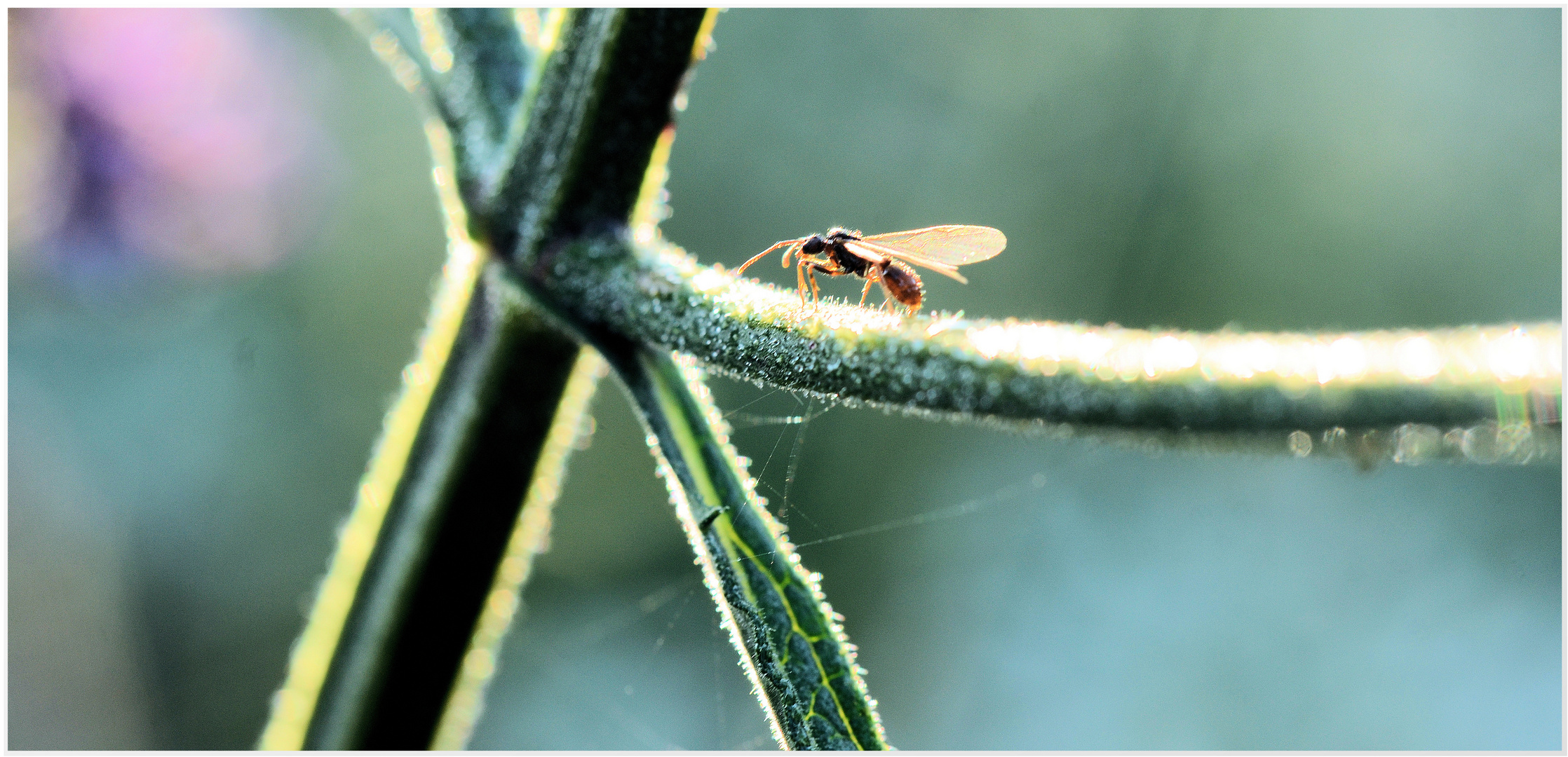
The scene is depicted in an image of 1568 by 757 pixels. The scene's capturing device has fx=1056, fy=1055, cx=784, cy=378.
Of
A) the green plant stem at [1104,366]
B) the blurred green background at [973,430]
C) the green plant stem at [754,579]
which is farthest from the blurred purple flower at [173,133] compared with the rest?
the green plant stem at [1104,366]

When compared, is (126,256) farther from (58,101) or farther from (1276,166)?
(1276,166)

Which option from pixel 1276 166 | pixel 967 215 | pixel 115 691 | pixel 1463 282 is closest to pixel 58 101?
pixel 115 691

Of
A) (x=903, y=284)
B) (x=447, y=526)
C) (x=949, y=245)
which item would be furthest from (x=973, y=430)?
(x=447, y=526)

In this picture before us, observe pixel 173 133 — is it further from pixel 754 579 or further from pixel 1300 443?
pixel 1300 443

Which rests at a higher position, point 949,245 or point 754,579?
point 949,245

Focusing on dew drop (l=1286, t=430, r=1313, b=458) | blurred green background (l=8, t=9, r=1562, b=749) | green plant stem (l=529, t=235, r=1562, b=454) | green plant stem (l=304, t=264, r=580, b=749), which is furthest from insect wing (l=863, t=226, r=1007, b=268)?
blurred green background (l=8, t=9, r=1562, b=749)

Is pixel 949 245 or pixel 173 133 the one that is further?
pixel 173 133
